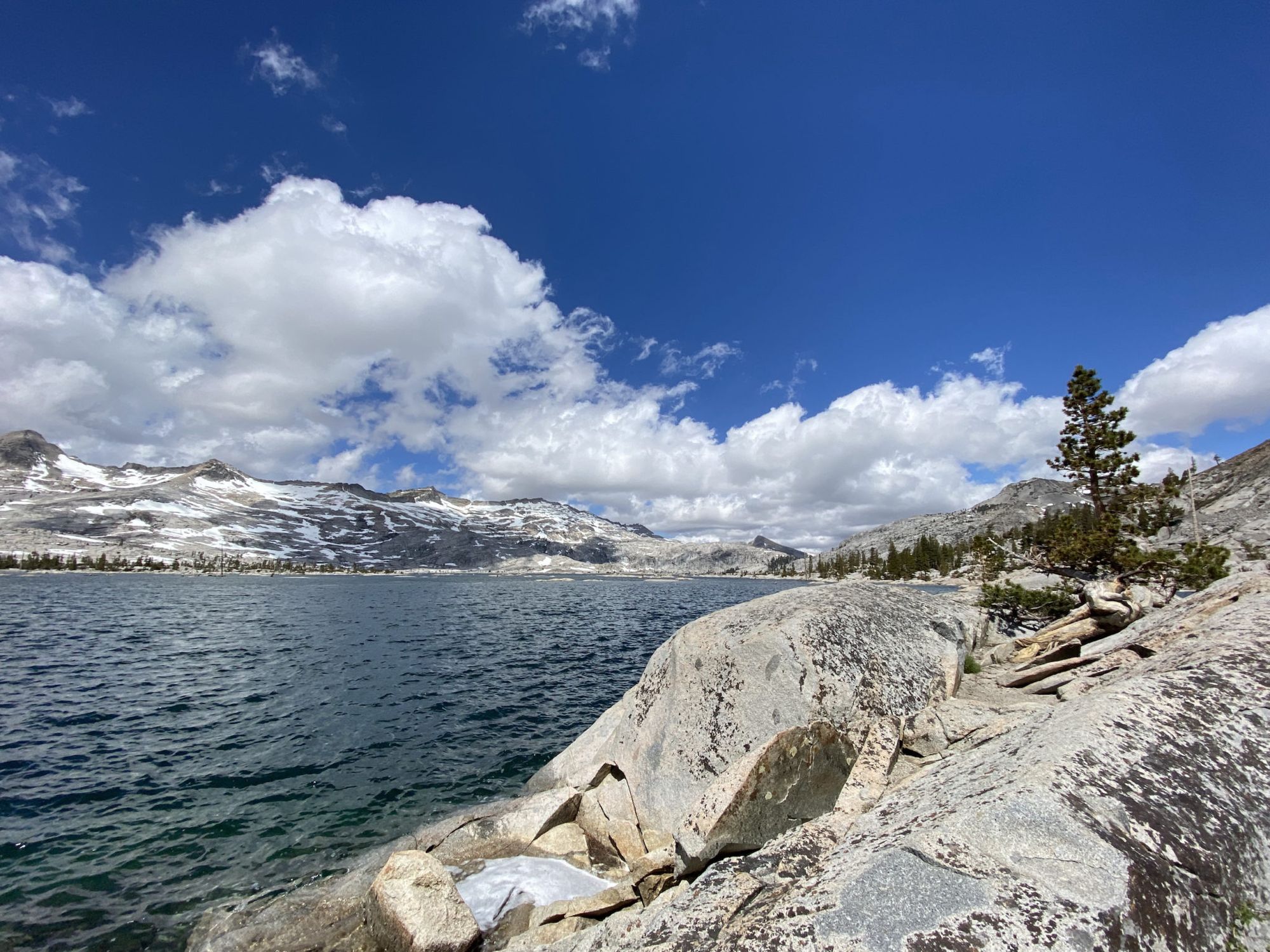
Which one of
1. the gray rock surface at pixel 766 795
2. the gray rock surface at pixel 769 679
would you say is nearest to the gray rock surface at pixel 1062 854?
the gray rock surface at pixel 766 795

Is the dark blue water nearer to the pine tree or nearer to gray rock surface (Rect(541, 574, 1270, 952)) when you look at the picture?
gray rock surface (Rect(541, 574, 1270, 952))


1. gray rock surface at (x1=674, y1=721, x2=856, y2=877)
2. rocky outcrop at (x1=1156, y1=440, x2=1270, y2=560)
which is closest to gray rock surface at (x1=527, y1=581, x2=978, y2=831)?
gray rock surface at (x1=674, y1=721, x2=856, y2=877)

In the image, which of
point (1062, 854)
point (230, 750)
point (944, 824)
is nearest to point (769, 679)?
point (944, 824)

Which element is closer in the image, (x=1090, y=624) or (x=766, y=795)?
(x=766, y=795)

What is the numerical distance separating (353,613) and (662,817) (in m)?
82.8

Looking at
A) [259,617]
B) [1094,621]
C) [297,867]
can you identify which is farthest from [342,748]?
[259,617]

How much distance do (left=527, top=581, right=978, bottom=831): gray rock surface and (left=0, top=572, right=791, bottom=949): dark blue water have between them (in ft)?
26.1

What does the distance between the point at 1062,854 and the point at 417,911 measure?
9.72 metres

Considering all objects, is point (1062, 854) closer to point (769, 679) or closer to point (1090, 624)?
point (769, 679)

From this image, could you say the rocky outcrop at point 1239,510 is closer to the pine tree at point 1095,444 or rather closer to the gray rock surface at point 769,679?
the pine tree at point 1095,444

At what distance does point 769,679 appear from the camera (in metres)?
11.9

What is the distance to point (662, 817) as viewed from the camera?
12094mm

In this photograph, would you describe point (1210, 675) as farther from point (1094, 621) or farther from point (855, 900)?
point (1094, 621)

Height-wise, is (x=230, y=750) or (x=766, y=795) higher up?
(x=766, y=795)
